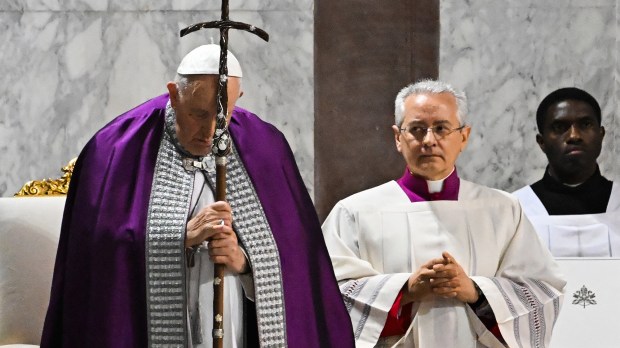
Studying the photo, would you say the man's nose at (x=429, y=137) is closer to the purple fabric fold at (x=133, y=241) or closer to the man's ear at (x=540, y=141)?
the purple fabric fold at (x=133, y=241)

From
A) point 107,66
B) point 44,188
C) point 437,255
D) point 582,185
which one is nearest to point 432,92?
point 437,255

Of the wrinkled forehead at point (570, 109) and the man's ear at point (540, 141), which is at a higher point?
the wrinkled forehead at point (570, 109)

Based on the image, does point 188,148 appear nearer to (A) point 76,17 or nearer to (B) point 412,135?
(B) point 412,135

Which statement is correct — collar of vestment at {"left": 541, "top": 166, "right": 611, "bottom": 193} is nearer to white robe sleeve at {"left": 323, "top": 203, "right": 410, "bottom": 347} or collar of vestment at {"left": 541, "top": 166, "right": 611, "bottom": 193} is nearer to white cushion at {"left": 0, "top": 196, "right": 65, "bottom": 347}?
white robe sleeve at {"left": 323, "top": 203, "right": 410, "bottom": 347}

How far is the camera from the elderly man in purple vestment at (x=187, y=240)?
4.16 meters

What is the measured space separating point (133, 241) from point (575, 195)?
3286 millimetres

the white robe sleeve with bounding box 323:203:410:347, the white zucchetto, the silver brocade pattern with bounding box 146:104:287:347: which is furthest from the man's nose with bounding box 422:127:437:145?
the white zucchetto

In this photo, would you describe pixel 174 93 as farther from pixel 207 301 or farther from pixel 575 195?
pixel 575 195

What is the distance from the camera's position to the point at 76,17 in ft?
22.5

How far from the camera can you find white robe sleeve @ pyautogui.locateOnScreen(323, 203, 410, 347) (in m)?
5.02

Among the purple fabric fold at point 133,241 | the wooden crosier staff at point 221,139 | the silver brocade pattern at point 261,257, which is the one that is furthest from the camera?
the silver brocade pattern at point 261,257

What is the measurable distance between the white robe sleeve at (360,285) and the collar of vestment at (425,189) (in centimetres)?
31

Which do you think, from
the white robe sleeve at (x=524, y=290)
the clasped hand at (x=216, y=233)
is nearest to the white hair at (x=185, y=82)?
the clasped hand at (x=216, y=233)

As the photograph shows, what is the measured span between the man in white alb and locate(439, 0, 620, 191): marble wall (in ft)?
0.22
